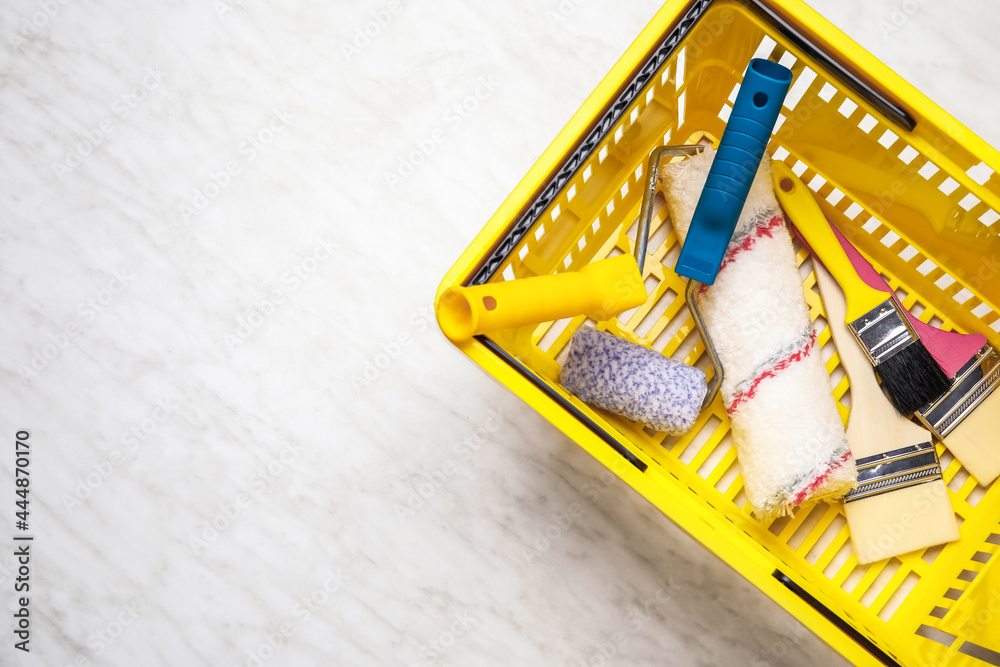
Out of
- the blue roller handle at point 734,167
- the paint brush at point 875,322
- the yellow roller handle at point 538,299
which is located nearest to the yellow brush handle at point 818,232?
the paint brush at point 875,322

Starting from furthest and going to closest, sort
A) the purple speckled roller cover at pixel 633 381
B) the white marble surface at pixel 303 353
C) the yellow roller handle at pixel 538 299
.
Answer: the white marble surface at pixel 303 353 < the purple speckled roller cover at pixel 633 381 < the yellow roller handle at pixel 538 299

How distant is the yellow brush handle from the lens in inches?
27.3

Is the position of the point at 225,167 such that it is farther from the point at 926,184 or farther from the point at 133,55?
the point at 926,184

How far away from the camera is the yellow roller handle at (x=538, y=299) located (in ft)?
1.63

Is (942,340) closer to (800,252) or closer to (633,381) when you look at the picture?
(800,252)

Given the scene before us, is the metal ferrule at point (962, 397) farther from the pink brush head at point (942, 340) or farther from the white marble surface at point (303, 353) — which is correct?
the white marble surface at point (303, 353)

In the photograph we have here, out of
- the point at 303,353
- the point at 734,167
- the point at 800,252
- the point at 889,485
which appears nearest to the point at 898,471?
the point at 889,485

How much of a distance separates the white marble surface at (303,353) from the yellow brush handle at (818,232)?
0.81ft

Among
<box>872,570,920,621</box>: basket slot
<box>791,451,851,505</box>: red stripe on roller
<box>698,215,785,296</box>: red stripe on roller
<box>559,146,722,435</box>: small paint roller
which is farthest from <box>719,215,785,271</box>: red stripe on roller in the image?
<box>872,570,920,621</box>: basket slot

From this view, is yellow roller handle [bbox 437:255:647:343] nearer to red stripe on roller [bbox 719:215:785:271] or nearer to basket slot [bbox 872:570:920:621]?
red stripe on roller [bbox 719:215:785:271]

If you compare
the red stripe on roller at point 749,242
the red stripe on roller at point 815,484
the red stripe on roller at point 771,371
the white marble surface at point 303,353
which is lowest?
the white marble surface at point 303,353

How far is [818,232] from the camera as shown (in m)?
0.70

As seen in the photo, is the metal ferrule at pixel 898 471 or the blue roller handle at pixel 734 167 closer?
the blue roller handle at pixel 734 167

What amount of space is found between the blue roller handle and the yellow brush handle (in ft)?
0.34
